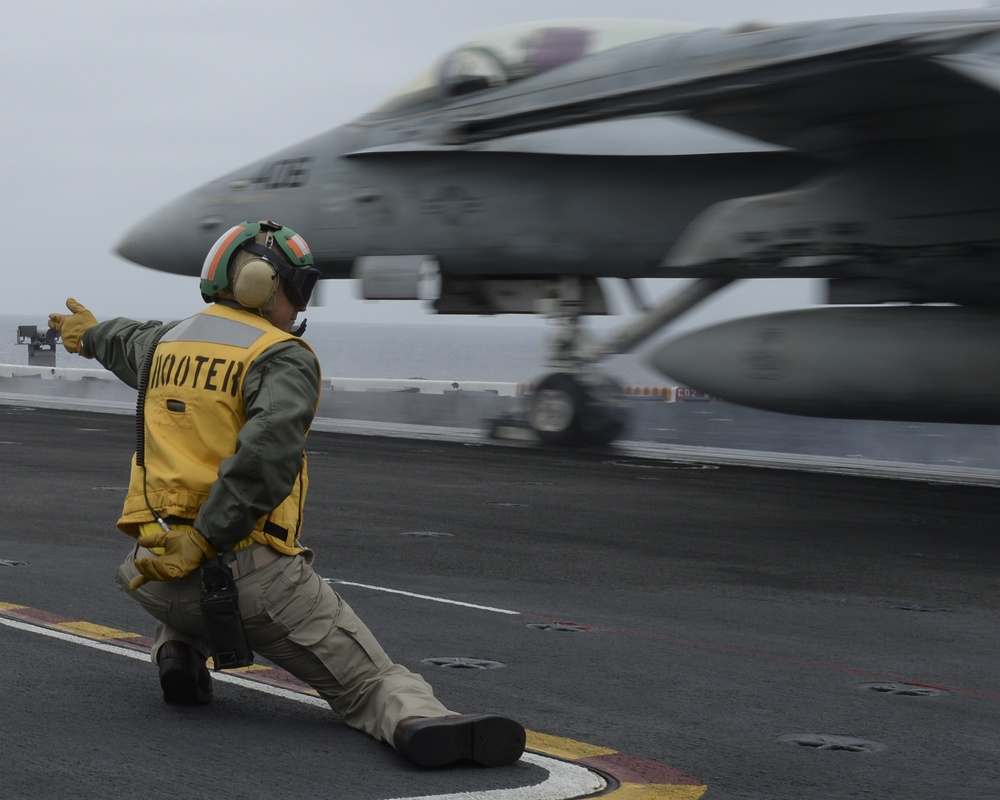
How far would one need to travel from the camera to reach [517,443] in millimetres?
17516

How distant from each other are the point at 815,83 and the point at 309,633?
783 cm

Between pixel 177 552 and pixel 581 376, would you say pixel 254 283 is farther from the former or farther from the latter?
pixel 581 376

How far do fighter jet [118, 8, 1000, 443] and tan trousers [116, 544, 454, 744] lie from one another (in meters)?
7.34

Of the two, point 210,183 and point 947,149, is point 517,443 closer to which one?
point 210,183

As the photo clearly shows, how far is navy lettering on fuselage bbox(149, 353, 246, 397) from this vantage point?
4133 mm

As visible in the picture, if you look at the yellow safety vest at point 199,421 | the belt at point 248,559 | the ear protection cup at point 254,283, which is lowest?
the belt at point 248,559

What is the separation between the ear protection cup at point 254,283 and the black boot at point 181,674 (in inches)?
46.1

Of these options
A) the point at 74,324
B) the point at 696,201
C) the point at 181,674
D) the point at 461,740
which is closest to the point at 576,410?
the point at 696,201

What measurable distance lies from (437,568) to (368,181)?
8338 millimetres

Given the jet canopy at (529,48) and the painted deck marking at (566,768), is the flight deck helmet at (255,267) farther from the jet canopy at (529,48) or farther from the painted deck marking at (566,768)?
Answer: the jet canopy at (529,48)

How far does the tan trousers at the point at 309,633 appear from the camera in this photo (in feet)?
13.6

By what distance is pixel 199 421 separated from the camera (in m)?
4.15

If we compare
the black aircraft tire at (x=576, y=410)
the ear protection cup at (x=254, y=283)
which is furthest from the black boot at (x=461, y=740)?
the black aircraft tire at (x=576, y=410)

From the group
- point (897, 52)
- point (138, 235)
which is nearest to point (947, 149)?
point (897, 52)
